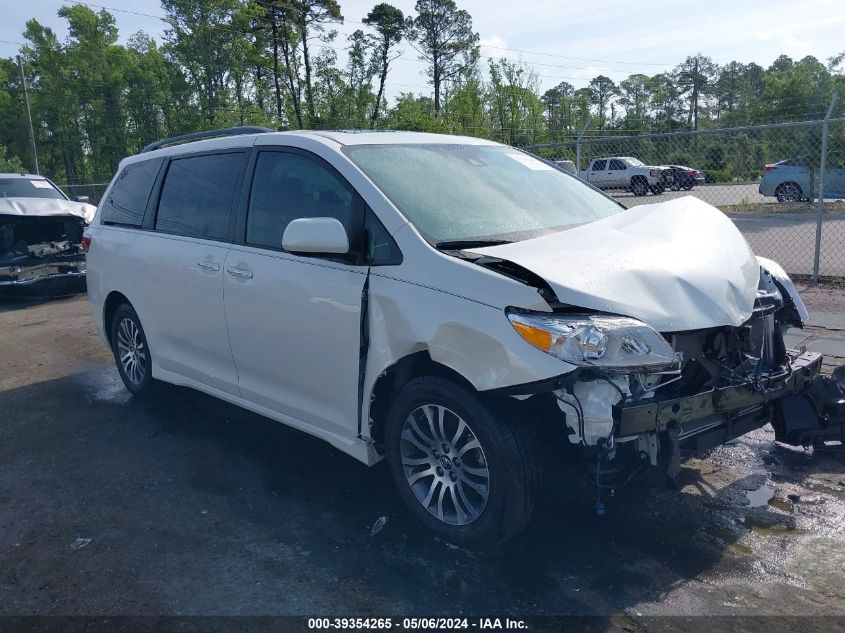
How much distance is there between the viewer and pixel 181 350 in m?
5.12

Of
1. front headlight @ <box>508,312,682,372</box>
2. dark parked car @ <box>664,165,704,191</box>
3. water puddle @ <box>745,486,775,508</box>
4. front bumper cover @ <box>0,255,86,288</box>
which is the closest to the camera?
front headlight @ <box>508,312,682,372</box>

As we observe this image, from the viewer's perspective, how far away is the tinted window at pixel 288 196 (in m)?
3.99

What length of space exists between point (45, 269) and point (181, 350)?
23.6 feet

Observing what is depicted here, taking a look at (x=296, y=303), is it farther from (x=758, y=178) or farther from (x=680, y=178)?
(x=680, y=178)

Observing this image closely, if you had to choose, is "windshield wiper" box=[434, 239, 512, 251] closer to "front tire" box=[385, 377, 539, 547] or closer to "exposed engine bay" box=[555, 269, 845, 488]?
"front tire" box=[385, 377, 539, 547]

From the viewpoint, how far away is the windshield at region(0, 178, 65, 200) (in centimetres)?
1197

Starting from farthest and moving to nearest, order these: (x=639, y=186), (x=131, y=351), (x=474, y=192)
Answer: (x=639, y=186) < (x=131, y=351) < (x=474, y=192)

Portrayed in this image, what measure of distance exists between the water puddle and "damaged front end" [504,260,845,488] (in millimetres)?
459

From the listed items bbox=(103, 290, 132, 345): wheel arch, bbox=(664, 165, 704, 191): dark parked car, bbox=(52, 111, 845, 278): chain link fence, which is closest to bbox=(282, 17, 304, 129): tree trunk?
bbox=(52, 111, 845, 278): chain link fence

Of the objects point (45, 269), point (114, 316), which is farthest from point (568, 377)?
point (45, 269)

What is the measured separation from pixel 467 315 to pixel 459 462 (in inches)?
28.2

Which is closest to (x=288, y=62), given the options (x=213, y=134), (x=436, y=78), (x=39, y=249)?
(x=436, y=78)

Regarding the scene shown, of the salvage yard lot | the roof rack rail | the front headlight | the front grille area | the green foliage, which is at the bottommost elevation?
the salvage yard lot

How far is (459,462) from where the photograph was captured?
3.42 meters
